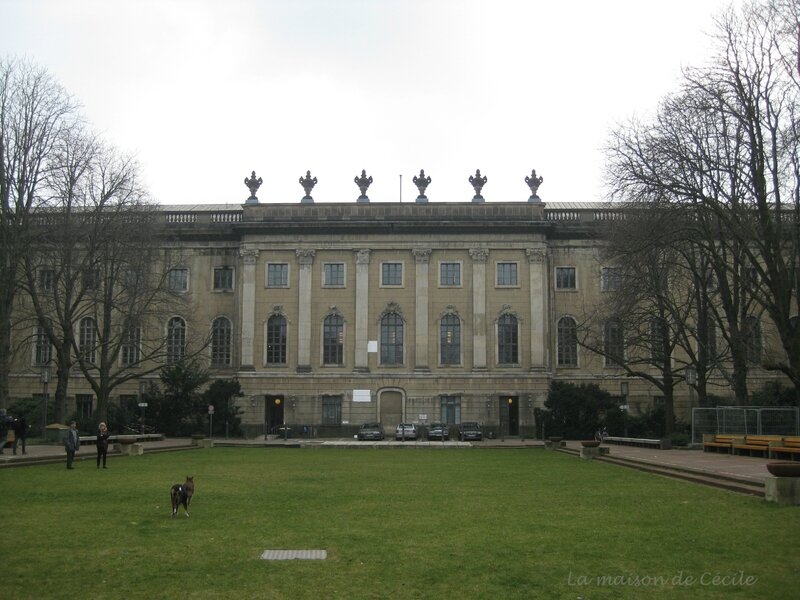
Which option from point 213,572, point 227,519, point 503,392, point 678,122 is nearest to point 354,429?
point 503,392

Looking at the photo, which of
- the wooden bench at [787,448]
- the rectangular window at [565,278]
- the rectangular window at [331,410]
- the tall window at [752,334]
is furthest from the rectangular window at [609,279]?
the rectangular window at [331,410]

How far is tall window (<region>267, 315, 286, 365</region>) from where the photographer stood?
218 ft

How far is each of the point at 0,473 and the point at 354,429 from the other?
37396 mm

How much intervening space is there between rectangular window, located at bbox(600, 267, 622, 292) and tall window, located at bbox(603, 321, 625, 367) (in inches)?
90.6

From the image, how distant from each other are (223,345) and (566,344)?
25.8m

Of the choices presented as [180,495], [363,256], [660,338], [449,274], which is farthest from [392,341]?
[180,495]

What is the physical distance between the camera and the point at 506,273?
66.6 m

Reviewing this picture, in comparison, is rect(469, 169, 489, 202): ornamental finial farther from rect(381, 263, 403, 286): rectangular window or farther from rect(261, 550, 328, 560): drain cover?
rect(261, 550, 328, 560): drain cover

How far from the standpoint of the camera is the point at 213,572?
482 inches

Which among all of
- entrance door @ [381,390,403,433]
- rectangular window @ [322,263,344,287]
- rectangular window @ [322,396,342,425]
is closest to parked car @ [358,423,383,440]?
entrance door @ [381,390,403,433]

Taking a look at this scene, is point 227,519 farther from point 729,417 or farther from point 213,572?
point 729,417

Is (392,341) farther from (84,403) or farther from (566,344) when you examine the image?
(84,403)

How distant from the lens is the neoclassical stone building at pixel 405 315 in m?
65.1

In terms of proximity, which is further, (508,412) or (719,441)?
(508,412)
